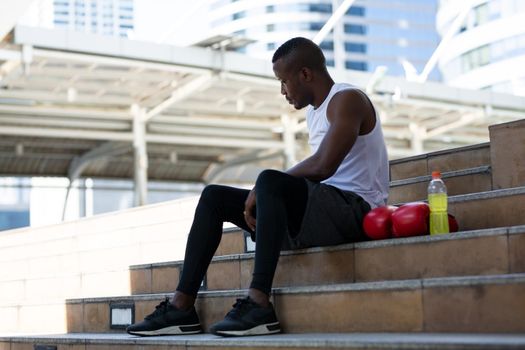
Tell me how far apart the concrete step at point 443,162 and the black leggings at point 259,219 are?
5.08ft

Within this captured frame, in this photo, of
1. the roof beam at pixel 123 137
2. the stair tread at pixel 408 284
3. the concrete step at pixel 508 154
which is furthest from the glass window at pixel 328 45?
the stair tread at pixel 408 284

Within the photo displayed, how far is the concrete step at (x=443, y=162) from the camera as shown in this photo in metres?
5.23

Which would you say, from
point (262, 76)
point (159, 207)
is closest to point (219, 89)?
point (262, 76)

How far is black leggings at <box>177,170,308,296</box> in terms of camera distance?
12.5ft

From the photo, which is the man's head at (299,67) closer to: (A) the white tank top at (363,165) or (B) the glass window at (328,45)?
(A) the white tank top at (363,165)

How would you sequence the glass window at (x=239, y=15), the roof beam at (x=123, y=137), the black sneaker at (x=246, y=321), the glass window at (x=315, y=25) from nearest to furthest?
the black sneaker at (x=246, y=321) < the roof beam at (x=123, y=137) < the glass window at (x=239, y=15) < the glass window at (x=315, y=25)

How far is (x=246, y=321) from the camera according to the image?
3.74 meters

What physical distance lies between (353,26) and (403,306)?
391 ft

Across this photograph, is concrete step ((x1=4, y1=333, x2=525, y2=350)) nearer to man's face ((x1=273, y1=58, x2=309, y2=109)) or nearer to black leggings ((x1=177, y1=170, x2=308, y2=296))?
black leggings ((x1=177, y1=170, x2=308, y2=296))

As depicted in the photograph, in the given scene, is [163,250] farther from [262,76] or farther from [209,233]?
[262,76]

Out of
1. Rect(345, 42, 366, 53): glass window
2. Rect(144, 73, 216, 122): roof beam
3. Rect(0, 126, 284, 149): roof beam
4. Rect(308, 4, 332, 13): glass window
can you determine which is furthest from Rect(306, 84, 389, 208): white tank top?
Rect(345, 42, 366, 53): glass window

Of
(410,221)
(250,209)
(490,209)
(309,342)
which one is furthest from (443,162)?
(309,342)

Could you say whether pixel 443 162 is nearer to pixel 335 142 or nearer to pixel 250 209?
pixel 335 142

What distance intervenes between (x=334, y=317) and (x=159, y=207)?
14.0 ft
